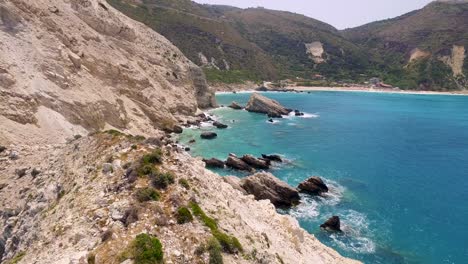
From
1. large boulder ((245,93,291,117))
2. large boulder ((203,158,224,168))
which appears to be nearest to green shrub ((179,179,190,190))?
large boulder ((203,158,224,168))

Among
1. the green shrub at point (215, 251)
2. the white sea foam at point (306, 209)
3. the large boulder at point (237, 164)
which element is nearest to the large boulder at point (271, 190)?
the white sea foam at point (306, 209)

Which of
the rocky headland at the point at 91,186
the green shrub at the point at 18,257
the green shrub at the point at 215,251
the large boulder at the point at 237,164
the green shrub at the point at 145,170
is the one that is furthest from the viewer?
the large boulder at the point at 237,164

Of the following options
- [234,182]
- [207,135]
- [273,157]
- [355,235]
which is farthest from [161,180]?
[207,135]

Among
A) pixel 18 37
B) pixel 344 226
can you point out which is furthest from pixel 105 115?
pixel 344 226

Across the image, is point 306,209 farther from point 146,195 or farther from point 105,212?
point 105,212

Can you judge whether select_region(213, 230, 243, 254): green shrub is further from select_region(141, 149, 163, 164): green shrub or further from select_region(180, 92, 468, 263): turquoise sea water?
select_region(180, 92, 468, 263): turquoise sea water

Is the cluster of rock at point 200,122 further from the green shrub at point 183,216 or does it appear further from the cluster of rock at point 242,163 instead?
the green shrub at point 183,216
